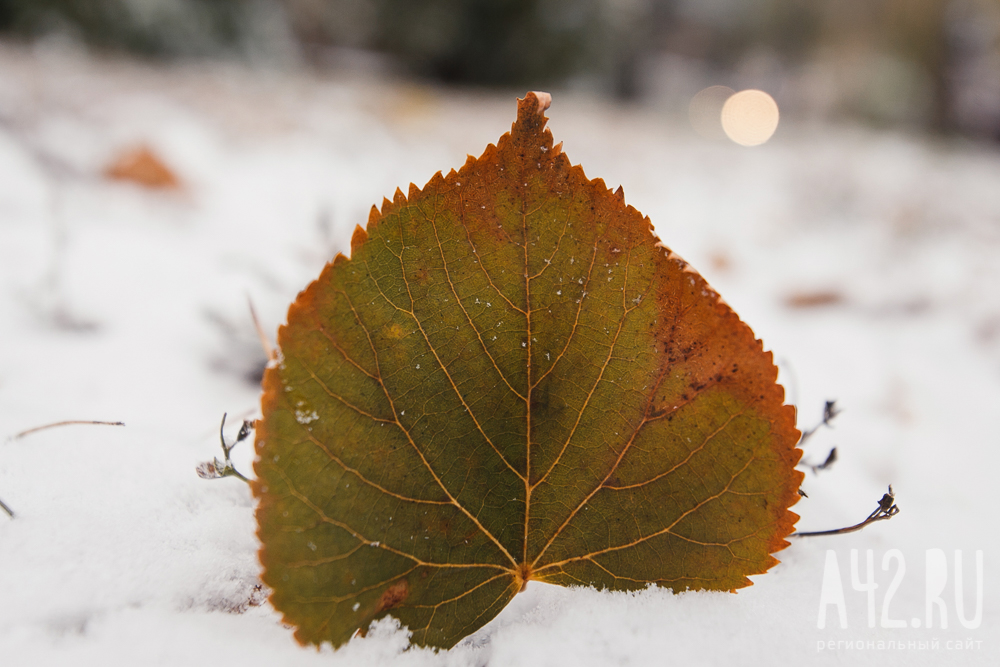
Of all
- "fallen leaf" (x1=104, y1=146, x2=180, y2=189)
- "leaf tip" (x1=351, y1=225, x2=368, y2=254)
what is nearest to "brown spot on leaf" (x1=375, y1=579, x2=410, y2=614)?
"leaf tip" (x1=351, y1=225, x2=368, y2=254)

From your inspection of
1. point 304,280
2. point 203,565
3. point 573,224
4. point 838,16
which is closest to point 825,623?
point 573,224

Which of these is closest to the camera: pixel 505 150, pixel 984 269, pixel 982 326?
pixel 505 150

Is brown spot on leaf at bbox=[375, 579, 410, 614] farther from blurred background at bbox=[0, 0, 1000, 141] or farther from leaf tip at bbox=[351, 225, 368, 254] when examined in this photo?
blurred background at bbox=[0, 0, 1000, 141]

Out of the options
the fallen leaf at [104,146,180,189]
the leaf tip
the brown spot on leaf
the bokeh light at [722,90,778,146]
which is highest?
the bokeh light at [722,90,778,146]

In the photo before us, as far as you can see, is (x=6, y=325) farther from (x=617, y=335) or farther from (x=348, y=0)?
(x=348, y=0)

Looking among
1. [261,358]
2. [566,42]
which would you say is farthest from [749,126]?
[261,358]

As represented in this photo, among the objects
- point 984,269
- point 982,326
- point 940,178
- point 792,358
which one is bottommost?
point 792,358
